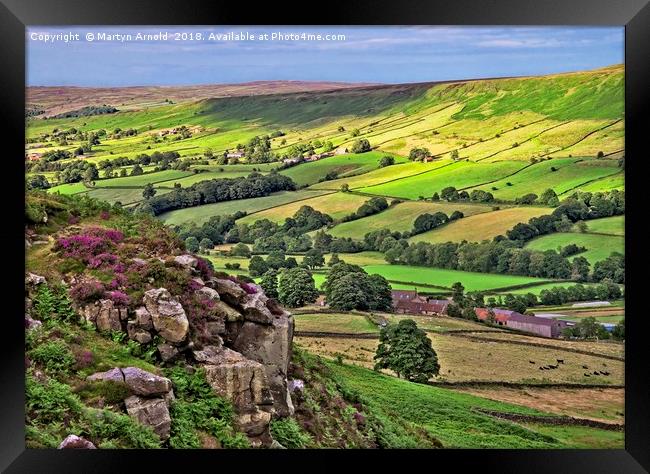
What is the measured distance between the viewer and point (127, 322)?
10914mm

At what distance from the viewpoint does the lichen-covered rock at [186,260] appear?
11.6 metres

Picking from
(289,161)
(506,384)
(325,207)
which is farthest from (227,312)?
(506,384)

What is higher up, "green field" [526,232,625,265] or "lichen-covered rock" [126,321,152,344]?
"green field" [526,232,625,265]

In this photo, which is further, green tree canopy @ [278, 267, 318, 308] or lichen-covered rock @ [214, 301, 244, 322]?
green tree canopy @ [278, 267, 318, 308]

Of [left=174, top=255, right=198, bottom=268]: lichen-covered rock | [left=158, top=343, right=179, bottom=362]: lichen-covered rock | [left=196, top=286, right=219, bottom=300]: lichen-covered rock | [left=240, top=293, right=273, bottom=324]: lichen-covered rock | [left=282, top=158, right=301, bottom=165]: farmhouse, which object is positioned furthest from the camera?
[left=282, top=158, right=301, bottom=165]: farmhouse

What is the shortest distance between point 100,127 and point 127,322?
12.8 feet

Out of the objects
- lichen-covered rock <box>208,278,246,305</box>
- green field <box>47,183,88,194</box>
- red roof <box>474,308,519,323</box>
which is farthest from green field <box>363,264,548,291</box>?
green field <box>47,183,88,194</box>

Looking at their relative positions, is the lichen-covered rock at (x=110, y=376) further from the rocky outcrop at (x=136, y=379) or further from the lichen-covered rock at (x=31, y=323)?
the lichen-covered rock at (x=31, y=323)

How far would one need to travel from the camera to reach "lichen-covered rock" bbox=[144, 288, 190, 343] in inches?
428

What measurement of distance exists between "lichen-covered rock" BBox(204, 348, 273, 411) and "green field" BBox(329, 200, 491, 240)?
2.92 meters

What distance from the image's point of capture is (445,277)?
13094mm

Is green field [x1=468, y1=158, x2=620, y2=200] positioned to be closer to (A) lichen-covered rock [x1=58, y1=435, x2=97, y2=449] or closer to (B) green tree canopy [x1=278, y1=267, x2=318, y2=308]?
(B) green tree canopy [x1=278, y1=267, x2=318, y2=308]

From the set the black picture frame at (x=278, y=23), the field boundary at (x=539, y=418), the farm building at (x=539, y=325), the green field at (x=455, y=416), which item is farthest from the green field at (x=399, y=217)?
the black picture frame at (x=278, y=23)

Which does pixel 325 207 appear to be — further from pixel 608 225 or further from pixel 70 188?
pixel 608 225
